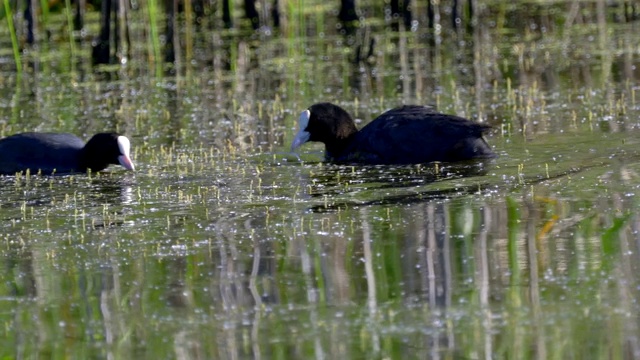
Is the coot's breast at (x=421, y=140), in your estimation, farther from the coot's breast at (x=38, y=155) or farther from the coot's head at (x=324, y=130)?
the coot's breast at (x=38, y=155)

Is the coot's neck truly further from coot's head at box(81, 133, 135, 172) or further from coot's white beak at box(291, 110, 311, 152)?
coot's white beak at box(291, 110, 311, 152)

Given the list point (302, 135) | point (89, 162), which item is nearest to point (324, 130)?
point (302, 135)

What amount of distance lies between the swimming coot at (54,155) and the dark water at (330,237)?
0.58ft

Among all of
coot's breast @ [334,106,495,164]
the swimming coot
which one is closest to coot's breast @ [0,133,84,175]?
the swimming coot

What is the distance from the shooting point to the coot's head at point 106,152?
8.30 metres

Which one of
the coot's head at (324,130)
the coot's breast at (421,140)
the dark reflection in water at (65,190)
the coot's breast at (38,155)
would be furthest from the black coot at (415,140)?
the coot's breast at (38,155)

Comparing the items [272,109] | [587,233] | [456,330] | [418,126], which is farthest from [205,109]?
[456,330]

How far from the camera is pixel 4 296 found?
522cm

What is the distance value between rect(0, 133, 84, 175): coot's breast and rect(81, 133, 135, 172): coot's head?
0.29 ft

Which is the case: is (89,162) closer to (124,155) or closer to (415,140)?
(124,155)

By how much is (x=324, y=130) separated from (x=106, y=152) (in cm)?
149

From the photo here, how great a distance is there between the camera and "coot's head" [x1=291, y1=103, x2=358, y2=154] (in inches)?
345

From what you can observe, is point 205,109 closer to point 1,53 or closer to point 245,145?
point 245,145

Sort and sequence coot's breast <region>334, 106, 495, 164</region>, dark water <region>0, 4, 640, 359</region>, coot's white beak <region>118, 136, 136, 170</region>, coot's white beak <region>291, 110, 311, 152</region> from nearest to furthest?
dark water <region>0, 4, 640, 359</region>
coot's breast <region>334, 106, 495, 164</region>
coot's white beak <region>118, 136, 136, 170</region>
coot's white beak <region>291, 110, 311, 152</region>
